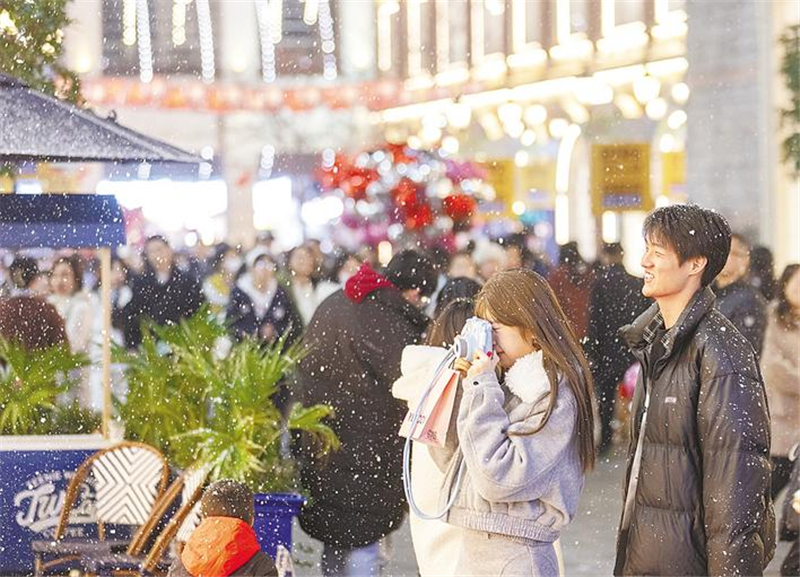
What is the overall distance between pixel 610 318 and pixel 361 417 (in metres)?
5.45

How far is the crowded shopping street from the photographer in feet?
16.1

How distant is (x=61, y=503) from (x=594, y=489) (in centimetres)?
535

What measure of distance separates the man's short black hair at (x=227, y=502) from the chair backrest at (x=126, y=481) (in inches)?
80.4

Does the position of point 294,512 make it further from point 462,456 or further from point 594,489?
point 594,489

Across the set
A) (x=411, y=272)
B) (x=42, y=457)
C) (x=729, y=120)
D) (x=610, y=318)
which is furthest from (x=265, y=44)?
(x=42, y=457)

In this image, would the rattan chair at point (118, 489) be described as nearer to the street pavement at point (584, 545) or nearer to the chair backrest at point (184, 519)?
the chair backrest at point (184, 519)

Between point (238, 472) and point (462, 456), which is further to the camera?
point (238, 472)

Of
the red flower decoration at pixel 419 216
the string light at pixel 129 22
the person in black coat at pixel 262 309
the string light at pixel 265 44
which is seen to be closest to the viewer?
the person in black coat at pixel 262 309

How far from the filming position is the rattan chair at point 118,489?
7.63 metres

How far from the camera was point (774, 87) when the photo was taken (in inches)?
655

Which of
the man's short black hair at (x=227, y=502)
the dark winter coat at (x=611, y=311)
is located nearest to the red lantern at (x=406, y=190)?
the dark winter coat at (x=611, y=311)

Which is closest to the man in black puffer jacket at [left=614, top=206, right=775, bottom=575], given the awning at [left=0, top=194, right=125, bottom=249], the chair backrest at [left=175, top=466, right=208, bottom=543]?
the chair backrest at [left=175, top=466, right=208, bottom=543]

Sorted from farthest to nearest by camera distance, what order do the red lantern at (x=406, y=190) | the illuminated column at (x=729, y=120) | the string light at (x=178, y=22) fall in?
the string light at (x=178, y=22)
the illuminated column at (x=729, y=120)
the red lantern at (x=406, y=190)

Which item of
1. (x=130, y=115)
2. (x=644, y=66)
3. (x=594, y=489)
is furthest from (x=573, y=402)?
(x=644, y=66)
